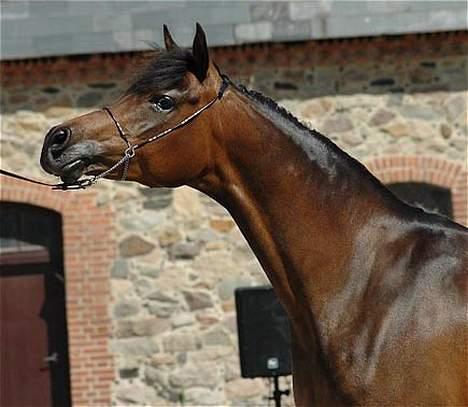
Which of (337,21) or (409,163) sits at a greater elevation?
(337,21)

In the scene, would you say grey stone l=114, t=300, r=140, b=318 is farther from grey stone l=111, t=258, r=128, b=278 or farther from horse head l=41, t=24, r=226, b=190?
horse head l=41, t=24, r=226, b=190

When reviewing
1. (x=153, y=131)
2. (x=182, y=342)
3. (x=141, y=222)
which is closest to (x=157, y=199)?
(x=141, y=222)

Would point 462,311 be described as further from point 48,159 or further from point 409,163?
point 409,163

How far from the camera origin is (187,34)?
10.6 m

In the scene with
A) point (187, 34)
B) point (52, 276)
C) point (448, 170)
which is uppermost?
point (187, 34)

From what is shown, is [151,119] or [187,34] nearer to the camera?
[151,119]

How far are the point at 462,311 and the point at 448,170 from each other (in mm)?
6840

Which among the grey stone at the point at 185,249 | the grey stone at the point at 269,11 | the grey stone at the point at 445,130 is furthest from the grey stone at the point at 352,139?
the grey stone at the point at 185,249

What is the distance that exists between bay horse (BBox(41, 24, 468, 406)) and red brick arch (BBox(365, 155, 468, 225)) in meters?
6.37

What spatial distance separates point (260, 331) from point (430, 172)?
9.77 feet

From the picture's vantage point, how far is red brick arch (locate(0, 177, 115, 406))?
10492 millimetres

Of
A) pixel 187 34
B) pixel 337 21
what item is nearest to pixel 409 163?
pixel 337 21

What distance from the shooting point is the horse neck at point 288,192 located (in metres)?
4.27

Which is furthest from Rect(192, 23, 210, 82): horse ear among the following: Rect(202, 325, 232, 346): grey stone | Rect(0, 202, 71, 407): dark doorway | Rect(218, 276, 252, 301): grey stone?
Rect(0, 202, 71, 407): dark doorway
